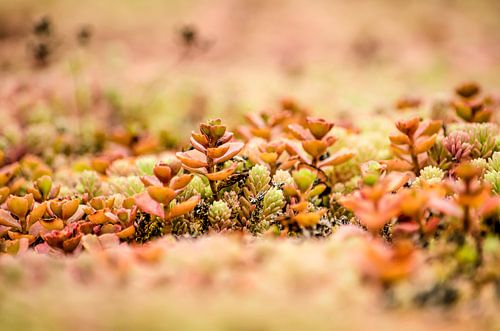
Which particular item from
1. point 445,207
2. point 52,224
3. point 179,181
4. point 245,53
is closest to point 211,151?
point 179,181

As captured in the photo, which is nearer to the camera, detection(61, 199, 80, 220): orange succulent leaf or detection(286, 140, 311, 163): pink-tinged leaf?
detection(61, 199, 80, 220): orange succulent leaf

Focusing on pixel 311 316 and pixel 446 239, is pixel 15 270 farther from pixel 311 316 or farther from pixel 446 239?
pixel 446 239

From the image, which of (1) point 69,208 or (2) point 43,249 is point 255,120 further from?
(2) point 43,249

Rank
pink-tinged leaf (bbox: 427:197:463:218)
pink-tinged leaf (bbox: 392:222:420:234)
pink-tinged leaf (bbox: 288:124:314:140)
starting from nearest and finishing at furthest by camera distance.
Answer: pink-tinged leaf (bbox: 427:197:463:218)
pink-tinged leaf (bbox: 392:222:420:234)
pink-tinged leaf (bbox: 288:124:314:140)

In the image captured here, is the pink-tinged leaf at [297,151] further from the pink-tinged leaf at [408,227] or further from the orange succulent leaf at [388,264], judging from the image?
the orange succulent leaf at [388,264]

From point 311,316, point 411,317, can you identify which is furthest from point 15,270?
point 411,317

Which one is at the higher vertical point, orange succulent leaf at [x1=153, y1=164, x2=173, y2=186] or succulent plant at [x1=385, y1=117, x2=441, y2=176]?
succulent plant at [x1=385, y1=117, x2=441, y2=176]

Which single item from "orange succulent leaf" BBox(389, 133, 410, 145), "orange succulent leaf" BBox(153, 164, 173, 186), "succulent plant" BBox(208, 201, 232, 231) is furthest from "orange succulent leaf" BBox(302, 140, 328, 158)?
"orange succulent leaf" BBox(153, 164, 173, 186)

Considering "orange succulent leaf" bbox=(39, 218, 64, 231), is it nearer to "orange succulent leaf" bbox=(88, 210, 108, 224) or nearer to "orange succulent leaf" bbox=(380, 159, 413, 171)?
"orange succulent leaf" bbox=(88, 210, 108, 224)
